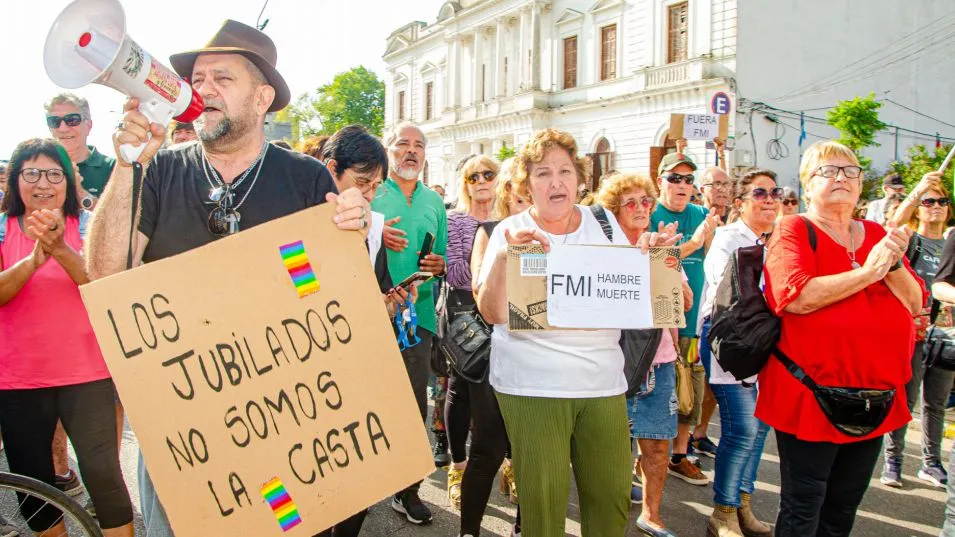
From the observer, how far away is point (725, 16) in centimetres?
2280

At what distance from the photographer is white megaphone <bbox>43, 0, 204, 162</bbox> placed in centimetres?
181

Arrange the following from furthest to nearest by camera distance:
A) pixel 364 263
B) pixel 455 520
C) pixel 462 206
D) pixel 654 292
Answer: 1. pixel 462 206
2. pixel 455 520
3. pixel 654 292
4. pixel 364 263

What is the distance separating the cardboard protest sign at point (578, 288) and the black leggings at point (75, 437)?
6.68 feet

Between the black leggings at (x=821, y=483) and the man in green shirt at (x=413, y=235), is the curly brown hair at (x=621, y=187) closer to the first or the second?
the man in green shirt at (x=413, y=235)

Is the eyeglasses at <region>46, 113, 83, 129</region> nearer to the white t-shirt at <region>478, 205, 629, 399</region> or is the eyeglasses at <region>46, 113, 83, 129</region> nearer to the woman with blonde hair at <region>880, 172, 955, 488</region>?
the white t-shirt at <region>478, 205, 629, 399</region>

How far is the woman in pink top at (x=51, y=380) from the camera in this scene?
305cm

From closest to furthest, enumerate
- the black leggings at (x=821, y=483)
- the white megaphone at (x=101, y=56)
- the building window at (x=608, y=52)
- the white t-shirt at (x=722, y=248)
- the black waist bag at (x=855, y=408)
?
the white megaphone at (x=101, y=56), the black waist bag at (x=855, y=408), the black leggings at (x=821, y=483), the white t-shirt at (x=722, y=248), the building window at (x=608, y=52)

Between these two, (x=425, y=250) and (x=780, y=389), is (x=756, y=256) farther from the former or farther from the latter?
(x=425, y=250)

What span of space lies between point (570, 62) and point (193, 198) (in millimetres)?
31021

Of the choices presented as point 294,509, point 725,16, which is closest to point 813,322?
point 294,509

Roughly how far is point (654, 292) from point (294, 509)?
63.6 inches

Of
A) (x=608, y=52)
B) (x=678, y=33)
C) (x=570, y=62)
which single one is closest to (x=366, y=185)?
(x=678, y=33)

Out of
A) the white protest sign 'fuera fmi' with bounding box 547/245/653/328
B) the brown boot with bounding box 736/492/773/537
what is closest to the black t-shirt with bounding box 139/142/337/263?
the white protest sign 'fuera fmi' with bounding box 547/245/653/328

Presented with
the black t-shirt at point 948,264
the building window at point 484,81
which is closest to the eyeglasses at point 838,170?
the black t-shirt at point 948,264
